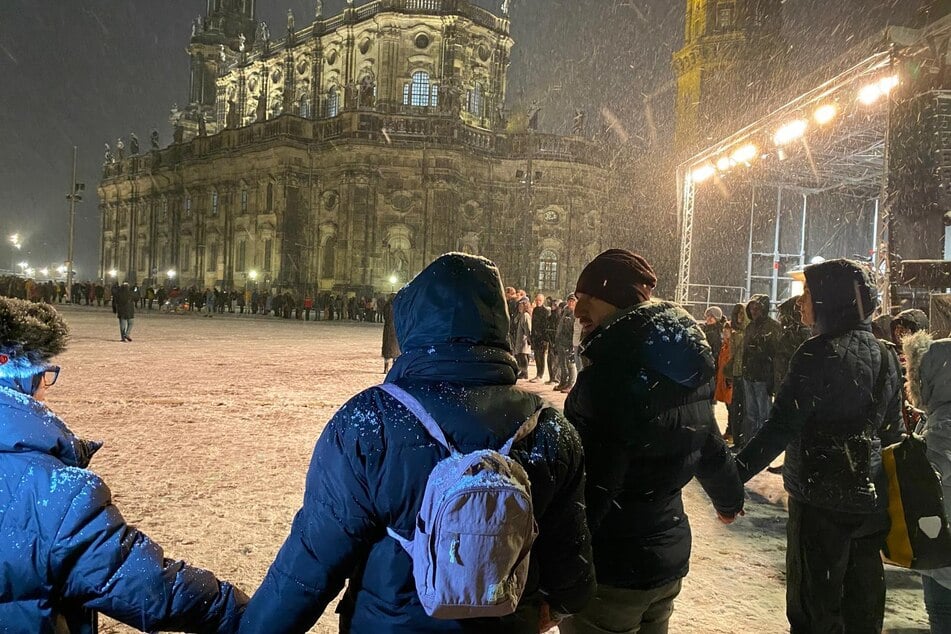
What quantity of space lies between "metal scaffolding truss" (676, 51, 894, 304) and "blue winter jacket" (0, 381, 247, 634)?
997 cm

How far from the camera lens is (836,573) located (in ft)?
9.01

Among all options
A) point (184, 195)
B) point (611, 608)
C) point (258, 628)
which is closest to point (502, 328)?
point (258, 628)

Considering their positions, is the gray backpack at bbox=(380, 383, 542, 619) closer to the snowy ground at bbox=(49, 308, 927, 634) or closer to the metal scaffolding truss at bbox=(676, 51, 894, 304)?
the snowy ground at bbox=(49, 308, 927, 634)

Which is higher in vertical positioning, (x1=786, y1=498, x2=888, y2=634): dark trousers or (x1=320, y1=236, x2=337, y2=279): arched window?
(x1=320, y1=236, x2=337, y2=279): arched window

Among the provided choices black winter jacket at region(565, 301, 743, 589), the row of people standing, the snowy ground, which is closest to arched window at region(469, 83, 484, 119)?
the row of people standing

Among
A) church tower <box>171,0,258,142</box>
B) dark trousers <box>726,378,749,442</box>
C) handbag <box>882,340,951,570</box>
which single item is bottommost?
dark trousers <box>726,378,749,442</box>

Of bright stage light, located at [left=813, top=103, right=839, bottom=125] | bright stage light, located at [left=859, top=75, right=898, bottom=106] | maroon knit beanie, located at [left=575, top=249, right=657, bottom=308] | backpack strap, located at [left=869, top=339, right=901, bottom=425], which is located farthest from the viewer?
bright stage light, located at [left=813, top=103, right=839, bottom=125]

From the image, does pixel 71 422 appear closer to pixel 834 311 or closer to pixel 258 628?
pixel 258 628

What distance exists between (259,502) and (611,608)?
3933mm

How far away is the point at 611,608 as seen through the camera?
210 centimetres

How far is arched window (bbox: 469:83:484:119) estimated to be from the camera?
50281 millimetres

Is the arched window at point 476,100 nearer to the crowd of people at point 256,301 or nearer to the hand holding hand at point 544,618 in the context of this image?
the crowd of people at point 256,301

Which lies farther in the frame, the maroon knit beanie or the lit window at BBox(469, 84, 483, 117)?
the lit window at BBox(469, 84, 483, 117)

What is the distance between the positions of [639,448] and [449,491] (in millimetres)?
940
